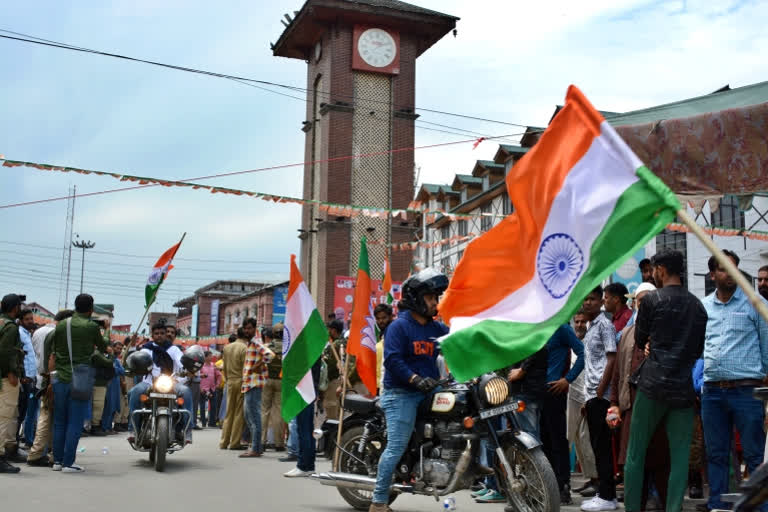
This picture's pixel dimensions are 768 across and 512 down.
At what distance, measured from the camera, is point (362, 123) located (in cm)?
3619

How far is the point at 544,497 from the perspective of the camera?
6262 millimetres

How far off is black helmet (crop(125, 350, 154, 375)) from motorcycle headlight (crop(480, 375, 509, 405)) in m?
6.07

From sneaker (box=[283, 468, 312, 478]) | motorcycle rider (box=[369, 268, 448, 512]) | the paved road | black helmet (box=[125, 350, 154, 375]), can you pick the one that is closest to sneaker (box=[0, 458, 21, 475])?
the paved road

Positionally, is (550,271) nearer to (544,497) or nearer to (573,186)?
(573,186)

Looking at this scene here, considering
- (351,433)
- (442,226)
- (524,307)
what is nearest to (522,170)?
(524,307)

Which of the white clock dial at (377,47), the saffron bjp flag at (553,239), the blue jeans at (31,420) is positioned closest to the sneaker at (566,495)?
the saffron bjp flag at (553,239)

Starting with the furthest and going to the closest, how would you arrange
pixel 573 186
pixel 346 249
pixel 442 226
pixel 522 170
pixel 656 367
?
pixel 442 226
pixel 346 249
pixel 656 367
pixel 522 170
pixel 573 186

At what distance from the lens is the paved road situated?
807 centimetres

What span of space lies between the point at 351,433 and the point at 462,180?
43742 mm

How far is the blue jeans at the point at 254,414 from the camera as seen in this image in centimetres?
1356

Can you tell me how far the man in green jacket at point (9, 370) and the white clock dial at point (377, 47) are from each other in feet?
90.4

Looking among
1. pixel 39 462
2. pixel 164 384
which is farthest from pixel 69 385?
pixel 39 462

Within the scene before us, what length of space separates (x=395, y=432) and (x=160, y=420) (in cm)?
525

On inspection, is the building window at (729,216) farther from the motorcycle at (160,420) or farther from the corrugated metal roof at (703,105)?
the motorcycle at (160,420)
